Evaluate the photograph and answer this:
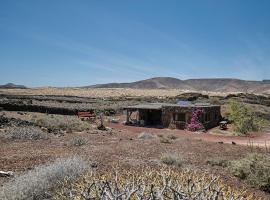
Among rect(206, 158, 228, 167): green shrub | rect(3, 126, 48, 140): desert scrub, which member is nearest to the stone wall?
rect(3, 126, 48, 140): desert scrub

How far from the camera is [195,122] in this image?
108ft

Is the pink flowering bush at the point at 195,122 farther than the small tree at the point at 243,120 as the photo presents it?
Yes

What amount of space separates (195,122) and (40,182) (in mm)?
25460

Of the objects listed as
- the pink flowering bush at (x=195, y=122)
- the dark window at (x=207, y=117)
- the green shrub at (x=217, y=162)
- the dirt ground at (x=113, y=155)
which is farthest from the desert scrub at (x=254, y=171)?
the dark window at (x=207, y=117)

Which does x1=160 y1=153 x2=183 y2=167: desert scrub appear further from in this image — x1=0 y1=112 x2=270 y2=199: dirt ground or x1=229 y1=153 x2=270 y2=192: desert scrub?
x1=229 y1=153 x2=270 y2=192: desert scrub

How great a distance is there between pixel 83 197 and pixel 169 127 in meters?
29.9

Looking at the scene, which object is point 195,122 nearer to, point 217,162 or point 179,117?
point 179,117

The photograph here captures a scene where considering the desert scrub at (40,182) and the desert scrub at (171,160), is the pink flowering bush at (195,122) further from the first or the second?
the desert scrub at (40,182)

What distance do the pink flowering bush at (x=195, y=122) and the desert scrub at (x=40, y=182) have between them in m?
23.0

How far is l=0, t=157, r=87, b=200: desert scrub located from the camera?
8.02m

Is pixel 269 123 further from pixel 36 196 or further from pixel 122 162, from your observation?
pixel 36 196

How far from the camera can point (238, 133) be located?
29.7m

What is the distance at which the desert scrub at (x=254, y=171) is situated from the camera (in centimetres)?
1145

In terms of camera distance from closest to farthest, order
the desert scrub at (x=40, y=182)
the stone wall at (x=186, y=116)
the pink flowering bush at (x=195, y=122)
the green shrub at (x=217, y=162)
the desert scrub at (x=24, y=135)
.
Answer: the desert scrub at (x=40, y=182) → the green shrub at (x=217, y=162) → the desert scrub at (x=24, y=135) → the pink flowering bush at (x=195, y=122) → the stone wall at (x=186, y=116)
